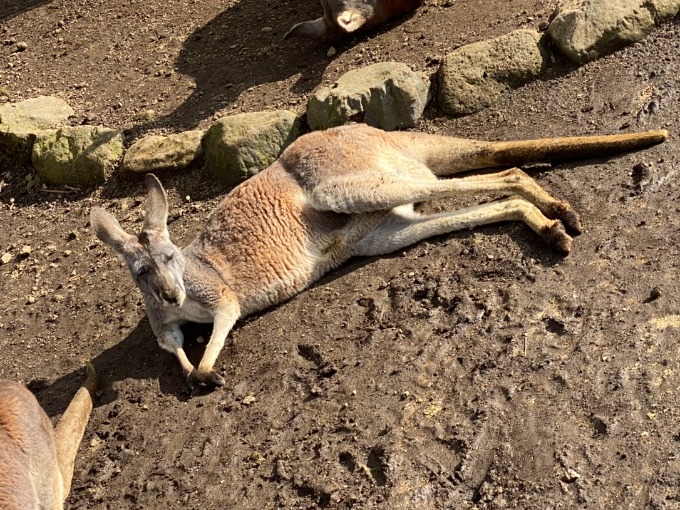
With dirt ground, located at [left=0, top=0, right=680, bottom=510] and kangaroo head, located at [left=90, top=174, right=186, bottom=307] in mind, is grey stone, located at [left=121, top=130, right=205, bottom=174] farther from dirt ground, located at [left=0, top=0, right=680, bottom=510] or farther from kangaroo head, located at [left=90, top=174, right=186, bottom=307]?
kangaroo head, located at [left=90, top=174, right=186, bottom=307]

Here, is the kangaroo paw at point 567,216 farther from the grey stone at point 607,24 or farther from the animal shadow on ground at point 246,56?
the animal shadow on ground at point 246,56

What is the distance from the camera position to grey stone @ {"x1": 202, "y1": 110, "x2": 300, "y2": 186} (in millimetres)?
7410

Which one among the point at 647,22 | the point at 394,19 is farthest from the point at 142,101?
the point at 647,22

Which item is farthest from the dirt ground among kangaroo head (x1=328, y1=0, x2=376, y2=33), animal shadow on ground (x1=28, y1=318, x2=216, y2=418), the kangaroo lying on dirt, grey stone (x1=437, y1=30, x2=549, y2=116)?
the kangaroo lying on dirt

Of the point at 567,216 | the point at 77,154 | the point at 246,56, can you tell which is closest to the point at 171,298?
the point at 567,216

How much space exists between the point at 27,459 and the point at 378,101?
13.3 ft

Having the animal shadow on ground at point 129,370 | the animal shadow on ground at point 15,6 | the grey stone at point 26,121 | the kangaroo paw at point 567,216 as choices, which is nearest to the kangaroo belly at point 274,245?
the animal shadow on ground at point 129,370

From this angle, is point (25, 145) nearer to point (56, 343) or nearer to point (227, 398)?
point (56, 343)

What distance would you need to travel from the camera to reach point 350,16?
820 centimetres

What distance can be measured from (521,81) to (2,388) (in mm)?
4668

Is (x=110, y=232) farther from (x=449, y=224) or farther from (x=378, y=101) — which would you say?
(x=378, y=101)

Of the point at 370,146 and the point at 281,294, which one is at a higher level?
the point at 370,146

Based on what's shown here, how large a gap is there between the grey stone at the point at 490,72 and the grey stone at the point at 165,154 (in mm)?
2264

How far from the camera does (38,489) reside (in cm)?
470
